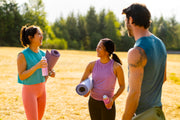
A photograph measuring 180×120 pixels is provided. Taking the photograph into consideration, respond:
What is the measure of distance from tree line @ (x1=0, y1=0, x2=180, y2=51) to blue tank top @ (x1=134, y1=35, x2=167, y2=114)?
32674 mm

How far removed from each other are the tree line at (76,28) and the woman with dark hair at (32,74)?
3161 centimetres

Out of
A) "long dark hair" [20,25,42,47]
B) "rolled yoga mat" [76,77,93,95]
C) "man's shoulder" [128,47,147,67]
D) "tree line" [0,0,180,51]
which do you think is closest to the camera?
"man's shoulder" [128,47,147,67]

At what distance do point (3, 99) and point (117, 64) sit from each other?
510 cm

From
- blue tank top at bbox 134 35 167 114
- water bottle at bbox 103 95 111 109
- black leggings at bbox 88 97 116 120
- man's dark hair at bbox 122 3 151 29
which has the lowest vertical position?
black leggings at bbox 88 97 116 120

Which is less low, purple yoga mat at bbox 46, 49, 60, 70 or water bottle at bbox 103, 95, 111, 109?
purple yoga mat at bbox 46, 49, 60, 70

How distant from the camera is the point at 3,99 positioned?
6.68 meters

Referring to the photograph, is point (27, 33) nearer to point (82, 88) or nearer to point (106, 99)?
point (82, 88)

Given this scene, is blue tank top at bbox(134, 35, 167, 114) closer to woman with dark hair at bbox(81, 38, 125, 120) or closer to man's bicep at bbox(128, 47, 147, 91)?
man's bicep at bbox(128, 47, 147, 91)

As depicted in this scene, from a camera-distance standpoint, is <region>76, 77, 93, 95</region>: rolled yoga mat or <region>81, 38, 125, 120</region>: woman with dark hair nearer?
<region>76, 77, 93, 95</region>: rolled yoga mat

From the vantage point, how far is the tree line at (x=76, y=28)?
47.9 metres

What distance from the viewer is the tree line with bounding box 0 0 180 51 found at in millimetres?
47906

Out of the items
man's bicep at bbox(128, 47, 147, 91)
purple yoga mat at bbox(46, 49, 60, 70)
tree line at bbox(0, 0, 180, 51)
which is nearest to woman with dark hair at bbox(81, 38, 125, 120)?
purple yoga mat at bbox(46, 49, 60, 70)

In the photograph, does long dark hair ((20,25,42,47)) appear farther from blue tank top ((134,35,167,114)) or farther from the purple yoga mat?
A: blue tank top ((134,35,167,114))

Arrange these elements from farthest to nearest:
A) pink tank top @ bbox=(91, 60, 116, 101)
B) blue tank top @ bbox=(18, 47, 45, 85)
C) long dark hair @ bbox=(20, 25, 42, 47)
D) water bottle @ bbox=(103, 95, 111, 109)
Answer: long dark hair @ bbox=(20, 25, 42, 47) < blue tank top @ bbox=(18, 47, 45, 85) < pink tank top @ bbox=(91, 60, 116, 101) < water bottle @ bbox=(103, 95, 111, 109)
